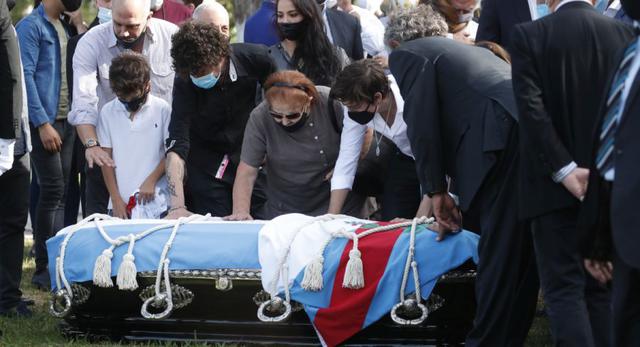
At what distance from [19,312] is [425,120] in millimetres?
2739

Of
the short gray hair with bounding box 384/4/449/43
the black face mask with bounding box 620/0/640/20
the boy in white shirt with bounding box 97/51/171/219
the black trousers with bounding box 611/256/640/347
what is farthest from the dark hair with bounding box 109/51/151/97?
the black trousers with bounding box 611/256/640/347

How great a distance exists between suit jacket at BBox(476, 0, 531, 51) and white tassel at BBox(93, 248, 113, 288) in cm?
219

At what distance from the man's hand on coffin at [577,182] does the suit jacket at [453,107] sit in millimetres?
454

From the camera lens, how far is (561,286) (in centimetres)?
444

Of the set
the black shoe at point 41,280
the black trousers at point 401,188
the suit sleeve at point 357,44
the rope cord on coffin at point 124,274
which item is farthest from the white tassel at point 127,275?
the suit sleeve at point 357,44

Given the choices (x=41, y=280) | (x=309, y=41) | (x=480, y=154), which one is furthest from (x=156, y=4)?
(x=480, y=154)

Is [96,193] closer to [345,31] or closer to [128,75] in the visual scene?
[128,75]

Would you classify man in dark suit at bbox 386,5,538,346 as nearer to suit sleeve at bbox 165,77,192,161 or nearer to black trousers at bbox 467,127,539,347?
black trousers at bbox 467,127,539,347

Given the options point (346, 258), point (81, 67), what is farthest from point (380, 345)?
point (81, 67)

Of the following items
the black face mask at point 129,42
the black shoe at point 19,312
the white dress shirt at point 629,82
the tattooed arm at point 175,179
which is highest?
the white dress shirt at point 629,82

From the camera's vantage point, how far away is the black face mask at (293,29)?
22.3 ft

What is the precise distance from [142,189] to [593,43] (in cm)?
305

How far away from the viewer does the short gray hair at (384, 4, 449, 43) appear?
5.39 meters

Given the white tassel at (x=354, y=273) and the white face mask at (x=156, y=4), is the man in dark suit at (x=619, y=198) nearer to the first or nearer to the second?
the white tassel at (x=354, y=273)
